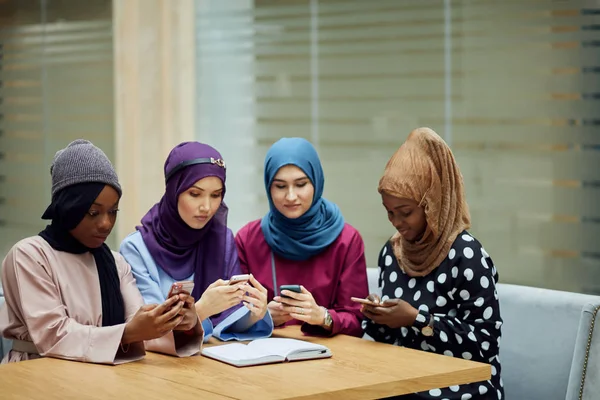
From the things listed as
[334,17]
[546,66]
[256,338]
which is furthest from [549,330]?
[334,17]

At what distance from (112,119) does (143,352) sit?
126 inches

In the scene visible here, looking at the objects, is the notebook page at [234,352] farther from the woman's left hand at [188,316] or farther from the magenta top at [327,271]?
the magenta top at [327,271]

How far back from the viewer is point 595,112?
4539mm

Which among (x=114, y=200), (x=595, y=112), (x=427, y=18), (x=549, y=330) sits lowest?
(x=549, y=330)

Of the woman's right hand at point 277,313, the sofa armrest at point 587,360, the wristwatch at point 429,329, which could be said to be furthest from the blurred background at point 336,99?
the woman's right hand at point 277,313

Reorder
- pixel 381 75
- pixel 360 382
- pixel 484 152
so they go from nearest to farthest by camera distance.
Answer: pixel 360 382 → pixel 484 152 → pixel 381 75

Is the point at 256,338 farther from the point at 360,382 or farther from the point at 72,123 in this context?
the point at 72,123

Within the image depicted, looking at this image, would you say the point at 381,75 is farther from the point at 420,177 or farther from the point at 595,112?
the point at 420,177

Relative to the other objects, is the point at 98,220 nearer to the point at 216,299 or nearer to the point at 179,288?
the point at 179,288

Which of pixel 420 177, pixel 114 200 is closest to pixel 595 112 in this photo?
pixel 420 177

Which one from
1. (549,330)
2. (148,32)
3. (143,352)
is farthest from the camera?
(148,32)

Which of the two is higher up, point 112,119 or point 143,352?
point 112,119

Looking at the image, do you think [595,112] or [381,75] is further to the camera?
[381,75]

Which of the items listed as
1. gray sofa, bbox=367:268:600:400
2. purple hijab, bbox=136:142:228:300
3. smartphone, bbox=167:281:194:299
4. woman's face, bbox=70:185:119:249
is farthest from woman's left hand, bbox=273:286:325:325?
gray sofa, bbox=367:268:600:400
